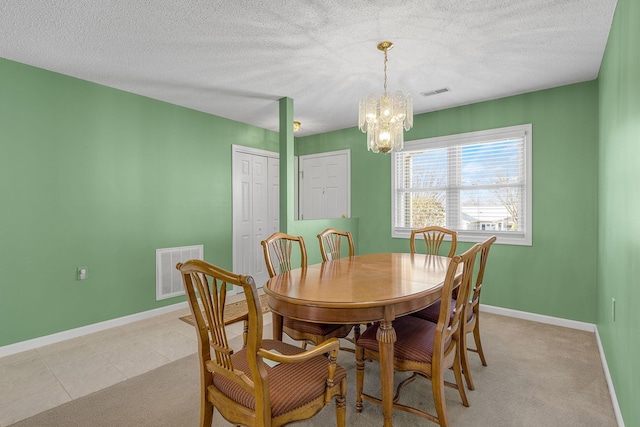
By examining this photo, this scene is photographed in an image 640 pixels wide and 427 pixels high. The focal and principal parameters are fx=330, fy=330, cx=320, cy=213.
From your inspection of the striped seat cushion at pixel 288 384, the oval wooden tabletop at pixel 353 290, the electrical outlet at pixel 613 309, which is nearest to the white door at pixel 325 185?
the oval wooden tabletop at pixel 353 290

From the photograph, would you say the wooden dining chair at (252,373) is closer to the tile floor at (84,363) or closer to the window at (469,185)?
the tile floor at (84,363)

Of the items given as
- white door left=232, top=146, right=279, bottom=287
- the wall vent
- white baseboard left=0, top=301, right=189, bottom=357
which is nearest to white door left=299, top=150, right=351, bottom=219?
white door left=232, top=146, right=279, bottom=287

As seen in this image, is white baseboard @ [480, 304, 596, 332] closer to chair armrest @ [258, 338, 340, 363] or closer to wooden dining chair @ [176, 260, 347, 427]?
wooden dining chair @ [176, 260, 347, 427]

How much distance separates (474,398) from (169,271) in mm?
3384

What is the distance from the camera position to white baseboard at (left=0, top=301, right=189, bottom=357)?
9.26 ft

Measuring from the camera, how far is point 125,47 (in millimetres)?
2611

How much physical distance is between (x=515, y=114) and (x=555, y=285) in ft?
6.23

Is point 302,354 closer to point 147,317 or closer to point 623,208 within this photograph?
point 623,208

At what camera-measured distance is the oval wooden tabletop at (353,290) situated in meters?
1.59

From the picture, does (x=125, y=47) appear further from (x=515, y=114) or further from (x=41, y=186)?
(x=515, y=114)

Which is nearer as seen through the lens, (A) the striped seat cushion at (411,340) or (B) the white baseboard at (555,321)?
(A) the striped seat cushion at (411,340)

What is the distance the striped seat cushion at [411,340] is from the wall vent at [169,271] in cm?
286

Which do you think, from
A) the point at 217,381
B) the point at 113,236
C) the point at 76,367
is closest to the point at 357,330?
the point at 217,381

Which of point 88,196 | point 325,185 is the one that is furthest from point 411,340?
point 325,185
